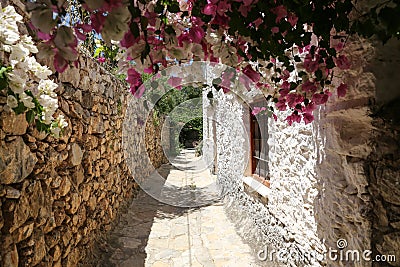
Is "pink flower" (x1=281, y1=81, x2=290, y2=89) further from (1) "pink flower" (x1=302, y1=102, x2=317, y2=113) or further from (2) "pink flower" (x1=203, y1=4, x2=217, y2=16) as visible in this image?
(2) "pink flower" (x1=203, y1=4, x2=217, y2=16)

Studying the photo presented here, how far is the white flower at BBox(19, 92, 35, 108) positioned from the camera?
50.1 inches

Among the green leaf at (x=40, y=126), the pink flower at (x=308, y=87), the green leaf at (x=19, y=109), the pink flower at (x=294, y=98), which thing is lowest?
the green leaf at (x=40, y=126)

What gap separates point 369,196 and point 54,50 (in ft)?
4.76

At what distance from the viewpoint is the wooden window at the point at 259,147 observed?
363 centimetres

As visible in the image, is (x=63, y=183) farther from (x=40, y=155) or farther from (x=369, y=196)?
(x=369, y=196)

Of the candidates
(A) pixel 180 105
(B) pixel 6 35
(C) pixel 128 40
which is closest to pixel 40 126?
(B) pixel 6 35

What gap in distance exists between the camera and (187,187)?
706 cm

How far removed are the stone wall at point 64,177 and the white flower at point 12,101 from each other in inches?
10.2

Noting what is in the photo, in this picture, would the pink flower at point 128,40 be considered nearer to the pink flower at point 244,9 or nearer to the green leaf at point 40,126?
the pink flower at point 244,9

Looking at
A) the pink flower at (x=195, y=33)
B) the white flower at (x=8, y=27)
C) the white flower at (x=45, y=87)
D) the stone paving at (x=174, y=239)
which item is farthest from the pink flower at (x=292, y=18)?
the stone paving at (x=174, y=239)

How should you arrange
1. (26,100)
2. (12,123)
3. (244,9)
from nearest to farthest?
(244,9)
(26,100)
(12,123)

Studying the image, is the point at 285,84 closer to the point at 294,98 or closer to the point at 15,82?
the point at 294,98

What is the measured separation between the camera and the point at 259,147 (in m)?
3.92

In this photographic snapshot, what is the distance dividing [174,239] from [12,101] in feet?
10.3
